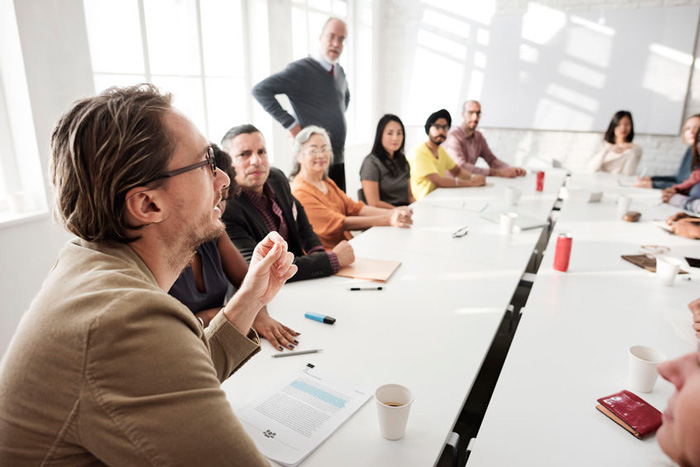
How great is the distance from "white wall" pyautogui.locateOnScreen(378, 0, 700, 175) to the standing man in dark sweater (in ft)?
8.47

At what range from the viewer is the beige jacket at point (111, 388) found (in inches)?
22.9

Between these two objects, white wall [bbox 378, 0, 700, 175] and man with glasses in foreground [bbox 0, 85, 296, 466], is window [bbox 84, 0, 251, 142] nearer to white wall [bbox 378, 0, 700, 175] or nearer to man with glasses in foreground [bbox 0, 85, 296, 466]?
man with glasses in foreground [bbox 0, 85, 296, 466]

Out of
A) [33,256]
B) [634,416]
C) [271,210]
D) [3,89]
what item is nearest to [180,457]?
[634,416]

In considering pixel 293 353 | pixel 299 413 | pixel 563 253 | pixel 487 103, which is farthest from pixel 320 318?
pixel 487 103

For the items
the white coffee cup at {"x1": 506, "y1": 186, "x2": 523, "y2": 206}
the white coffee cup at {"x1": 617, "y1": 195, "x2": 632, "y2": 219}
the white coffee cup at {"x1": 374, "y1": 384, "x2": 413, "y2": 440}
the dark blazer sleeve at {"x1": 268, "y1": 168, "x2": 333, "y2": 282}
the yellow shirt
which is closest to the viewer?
the white coffee cup at {"x1": 374, "y1": 384, "x2": 413, "y2": 440}

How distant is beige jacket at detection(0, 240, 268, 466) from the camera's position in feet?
1.91

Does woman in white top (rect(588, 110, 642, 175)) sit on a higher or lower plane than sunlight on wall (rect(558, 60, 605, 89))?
lower

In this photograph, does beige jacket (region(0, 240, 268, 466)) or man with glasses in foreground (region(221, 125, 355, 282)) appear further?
man with glasses in foreground (region(221, 125, 355, 282))

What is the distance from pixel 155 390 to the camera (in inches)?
23.3

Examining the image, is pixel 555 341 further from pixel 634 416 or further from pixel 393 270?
pixel 393 270

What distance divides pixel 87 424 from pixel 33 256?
223 cm

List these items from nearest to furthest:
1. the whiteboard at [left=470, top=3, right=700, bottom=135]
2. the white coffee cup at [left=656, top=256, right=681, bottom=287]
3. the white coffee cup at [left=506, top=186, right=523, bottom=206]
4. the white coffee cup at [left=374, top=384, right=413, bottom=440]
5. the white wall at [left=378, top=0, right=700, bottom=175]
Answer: the white coffee cup at [left=374, top=384, right=413, bottom=440]
the white coffee cup at [left=656, top=256, right=681, bottom=287]
the white coffee cup at [left=506, top=186, right=523, bottom=206]
the whiteboard at [left=470, top=3, right=700, bottom=135]
the white wall at [left=378, top=0, right=700, bottom=175]

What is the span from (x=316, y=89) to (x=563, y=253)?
2489mm

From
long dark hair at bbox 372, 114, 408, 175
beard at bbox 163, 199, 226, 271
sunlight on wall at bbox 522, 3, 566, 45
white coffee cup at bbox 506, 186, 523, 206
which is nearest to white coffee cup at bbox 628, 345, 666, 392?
beard at bbox 163, 199, 226, 271
